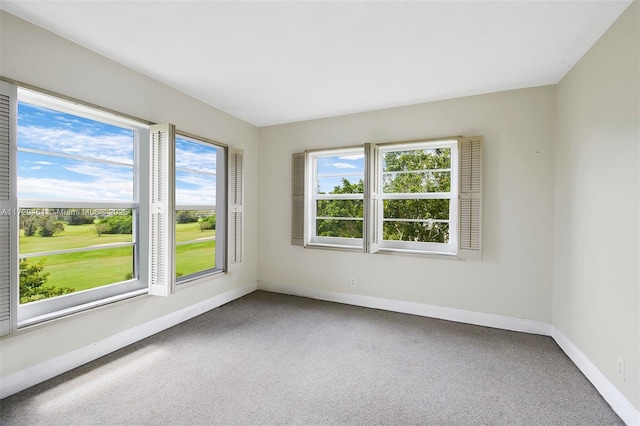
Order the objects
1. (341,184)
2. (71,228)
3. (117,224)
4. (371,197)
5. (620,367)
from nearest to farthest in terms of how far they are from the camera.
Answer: (620,367) → (71,228) → (117,224) → (371,197) → (341,184)

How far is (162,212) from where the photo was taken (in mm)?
2926

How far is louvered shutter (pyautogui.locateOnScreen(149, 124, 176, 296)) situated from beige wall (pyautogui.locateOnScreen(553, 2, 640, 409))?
362 cm

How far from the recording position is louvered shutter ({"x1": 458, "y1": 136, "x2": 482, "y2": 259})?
3.26 meters

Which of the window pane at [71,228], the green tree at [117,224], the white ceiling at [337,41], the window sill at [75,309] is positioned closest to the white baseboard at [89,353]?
the window sill at [75,309]

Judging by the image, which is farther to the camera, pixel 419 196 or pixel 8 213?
pixel 419 196

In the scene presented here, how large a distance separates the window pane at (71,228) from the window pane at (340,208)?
8.02ft

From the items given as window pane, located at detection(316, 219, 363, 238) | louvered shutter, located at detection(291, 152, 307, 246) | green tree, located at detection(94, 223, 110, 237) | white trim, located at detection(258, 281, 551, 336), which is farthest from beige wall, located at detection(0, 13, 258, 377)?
window pane, located at detection(316, 219, 363, 238)

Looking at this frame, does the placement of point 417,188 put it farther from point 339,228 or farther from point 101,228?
point 101,228

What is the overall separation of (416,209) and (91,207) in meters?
3.52

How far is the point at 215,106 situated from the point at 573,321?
4485 mm

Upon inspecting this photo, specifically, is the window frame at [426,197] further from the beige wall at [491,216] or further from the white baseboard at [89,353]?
the white baseboard at [89,353]

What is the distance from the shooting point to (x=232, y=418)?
1841 mm

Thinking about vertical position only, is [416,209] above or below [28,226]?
above

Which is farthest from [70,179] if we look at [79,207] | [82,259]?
[82,259]
